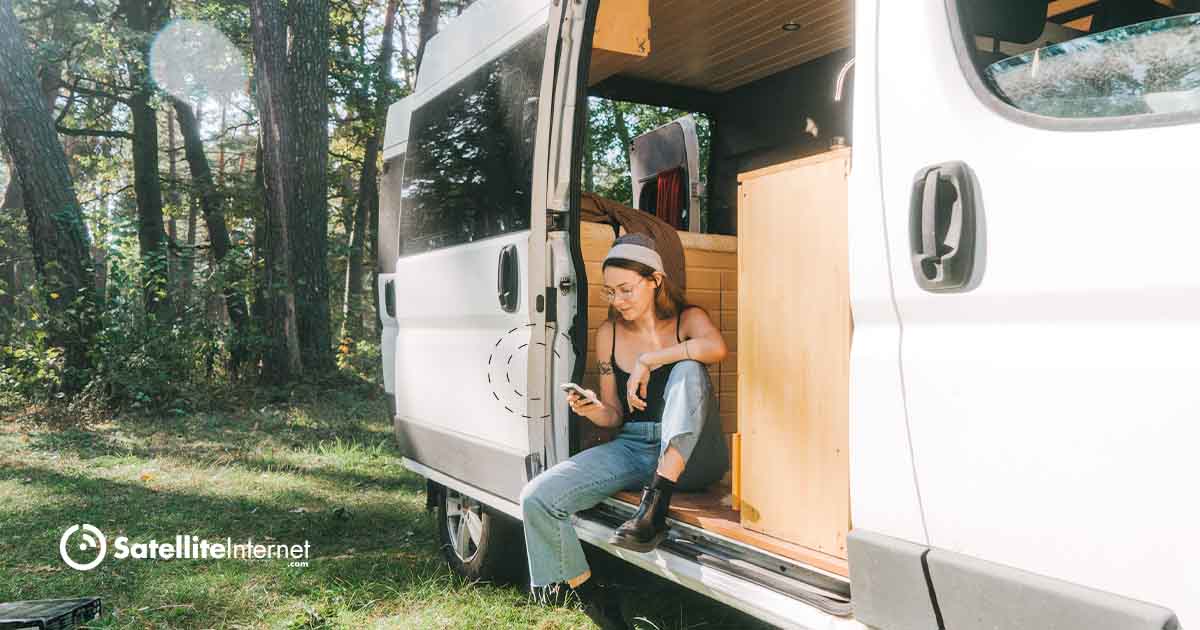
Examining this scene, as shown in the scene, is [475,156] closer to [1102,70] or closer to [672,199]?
[672,199]

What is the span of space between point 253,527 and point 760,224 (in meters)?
3.93

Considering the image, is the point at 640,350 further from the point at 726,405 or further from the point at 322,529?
the point at 322,529

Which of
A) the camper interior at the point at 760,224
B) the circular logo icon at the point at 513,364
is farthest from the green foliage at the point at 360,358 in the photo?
the circular logo icon at the point at 513,364

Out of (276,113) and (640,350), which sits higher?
(276,113)

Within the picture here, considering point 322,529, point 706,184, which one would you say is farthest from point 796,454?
point 322,529

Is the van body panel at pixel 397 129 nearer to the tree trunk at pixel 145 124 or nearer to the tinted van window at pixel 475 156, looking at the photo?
the tinted van window at pixel 475 156

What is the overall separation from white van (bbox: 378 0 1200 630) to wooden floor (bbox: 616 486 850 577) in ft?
0.04

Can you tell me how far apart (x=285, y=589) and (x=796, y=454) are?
9.04 feet

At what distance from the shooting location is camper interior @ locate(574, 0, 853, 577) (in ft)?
7.72

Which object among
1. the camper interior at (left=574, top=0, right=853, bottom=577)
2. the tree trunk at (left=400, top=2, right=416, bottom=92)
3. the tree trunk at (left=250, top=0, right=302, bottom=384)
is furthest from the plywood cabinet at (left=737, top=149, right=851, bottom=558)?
the tree trunk at (left=400, top=2, right=416, bottom=92)

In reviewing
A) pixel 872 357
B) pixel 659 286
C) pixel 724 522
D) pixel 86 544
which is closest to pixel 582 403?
pixel 659 286

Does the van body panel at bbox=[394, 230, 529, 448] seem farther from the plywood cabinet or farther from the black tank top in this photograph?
the plywood cabinet

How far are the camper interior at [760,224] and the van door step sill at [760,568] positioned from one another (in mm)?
30

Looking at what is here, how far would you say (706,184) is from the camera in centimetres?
541
